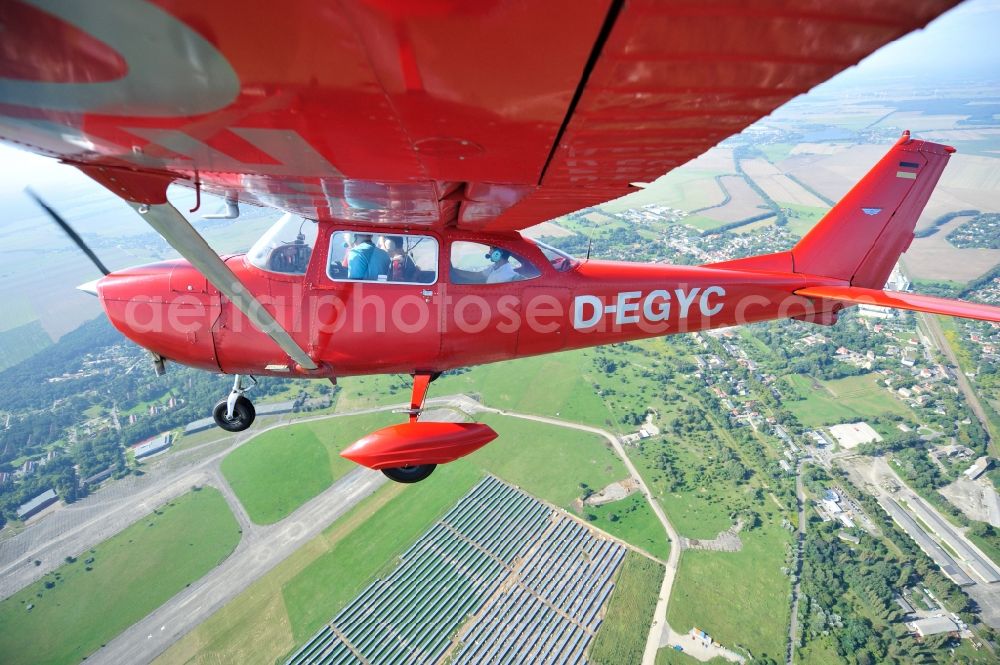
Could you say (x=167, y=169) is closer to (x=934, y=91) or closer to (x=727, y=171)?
(x=727, y=171)

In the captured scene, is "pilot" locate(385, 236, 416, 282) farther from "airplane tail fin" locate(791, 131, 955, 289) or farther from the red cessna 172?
"airplane tail fin" locate(791, 131, 955, 289)

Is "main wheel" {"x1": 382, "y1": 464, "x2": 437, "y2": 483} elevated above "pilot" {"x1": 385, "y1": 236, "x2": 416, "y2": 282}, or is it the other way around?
"pilot" {"x1": 385, "y1": 236, "x2": 416, "y2": 282}

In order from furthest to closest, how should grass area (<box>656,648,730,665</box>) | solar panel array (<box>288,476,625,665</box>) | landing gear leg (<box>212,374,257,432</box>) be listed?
solar panel array (<box>288,476,625,665</box>), grass area (<box>656,648,730,665</box>), landing gear leg (<box>212,374,257,432</box>)

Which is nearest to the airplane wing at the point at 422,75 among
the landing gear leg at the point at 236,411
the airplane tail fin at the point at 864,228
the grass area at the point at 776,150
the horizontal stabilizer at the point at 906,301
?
the landing gear leg at the point at 236,411

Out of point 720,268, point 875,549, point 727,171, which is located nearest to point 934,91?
point 727,171

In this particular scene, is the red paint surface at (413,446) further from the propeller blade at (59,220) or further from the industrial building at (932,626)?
the industrial building at (932,626)

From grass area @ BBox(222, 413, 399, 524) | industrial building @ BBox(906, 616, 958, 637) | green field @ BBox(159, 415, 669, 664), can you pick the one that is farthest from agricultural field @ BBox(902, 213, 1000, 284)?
grass area @ BBox(222, 413, 399, 524)
